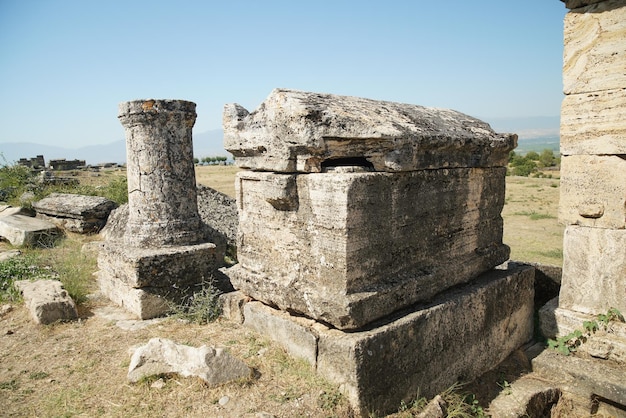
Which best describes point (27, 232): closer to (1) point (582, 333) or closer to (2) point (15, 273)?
(2) point (15, 273)

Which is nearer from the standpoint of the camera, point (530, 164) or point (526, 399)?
point (526, 399)

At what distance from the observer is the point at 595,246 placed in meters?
3.88

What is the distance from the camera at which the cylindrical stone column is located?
4.83 metres

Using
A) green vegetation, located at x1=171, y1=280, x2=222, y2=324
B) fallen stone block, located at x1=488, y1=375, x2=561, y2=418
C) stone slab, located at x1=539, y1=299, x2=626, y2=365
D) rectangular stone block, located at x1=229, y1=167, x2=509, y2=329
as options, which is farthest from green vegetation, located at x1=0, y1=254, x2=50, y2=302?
stone slab, located at x1=539, y1=299, x2=626, y2=365

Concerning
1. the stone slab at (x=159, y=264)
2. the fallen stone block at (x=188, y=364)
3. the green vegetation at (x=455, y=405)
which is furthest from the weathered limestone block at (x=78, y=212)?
the green vegetation at (x=455, y=405)

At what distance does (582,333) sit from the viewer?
3.93 meters

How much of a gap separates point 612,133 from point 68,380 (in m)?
4.80

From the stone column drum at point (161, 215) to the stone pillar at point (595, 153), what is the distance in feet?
12.3

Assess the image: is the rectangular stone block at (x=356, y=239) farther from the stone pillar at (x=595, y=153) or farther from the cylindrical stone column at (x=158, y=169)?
the cylindrical stone column at (x=158, y=169)

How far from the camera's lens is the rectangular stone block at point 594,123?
3.64m

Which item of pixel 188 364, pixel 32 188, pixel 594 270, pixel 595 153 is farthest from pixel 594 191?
pixel 32 188

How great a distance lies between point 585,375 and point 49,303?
498 cm

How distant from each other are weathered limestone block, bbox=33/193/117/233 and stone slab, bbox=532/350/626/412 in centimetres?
836

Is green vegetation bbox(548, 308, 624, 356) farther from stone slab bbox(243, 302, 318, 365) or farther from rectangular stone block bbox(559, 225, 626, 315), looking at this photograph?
stone slab bbox(243, 302, 318, 365)
